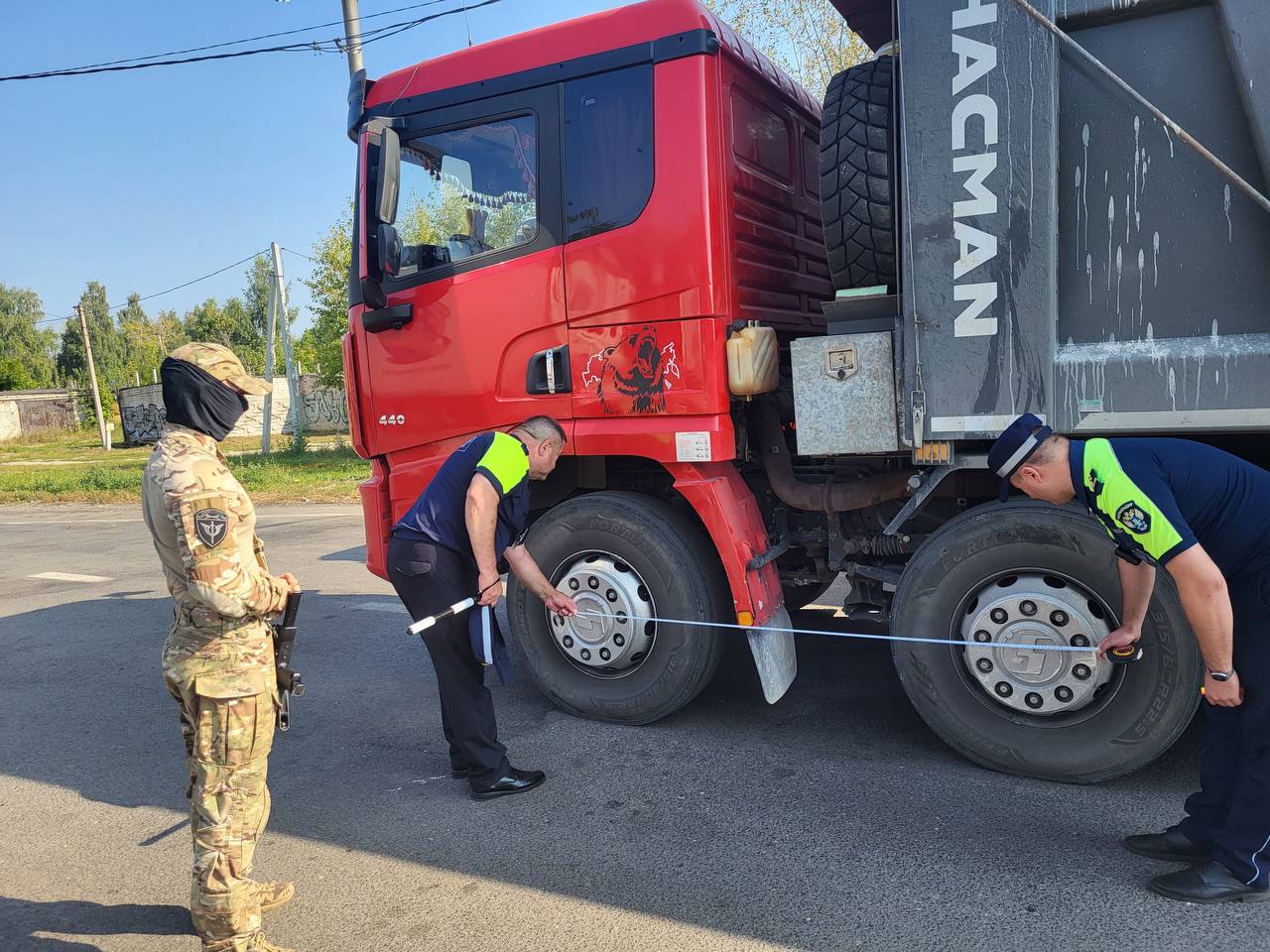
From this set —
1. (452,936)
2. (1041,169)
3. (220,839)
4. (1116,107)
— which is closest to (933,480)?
(1041,169)

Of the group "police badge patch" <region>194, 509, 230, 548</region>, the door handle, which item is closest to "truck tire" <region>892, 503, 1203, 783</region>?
the door handle

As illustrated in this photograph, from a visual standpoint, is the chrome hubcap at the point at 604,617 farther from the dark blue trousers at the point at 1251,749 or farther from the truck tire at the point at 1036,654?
the dark blue trousers at the point at 1251,749

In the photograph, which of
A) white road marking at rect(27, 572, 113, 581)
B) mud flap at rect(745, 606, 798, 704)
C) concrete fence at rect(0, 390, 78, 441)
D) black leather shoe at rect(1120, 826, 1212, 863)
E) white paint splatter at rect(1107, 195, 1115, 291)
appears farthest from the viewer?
concrete fence at rect(0, 390, 78, 441)

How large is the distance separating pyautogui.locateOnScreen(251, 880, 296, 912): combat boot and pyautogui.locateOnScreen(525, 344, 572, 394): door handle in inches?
88.3

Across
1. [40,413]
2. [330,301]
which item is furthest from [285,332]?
[40,413]

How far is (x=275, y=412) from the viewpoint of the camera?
126 feet

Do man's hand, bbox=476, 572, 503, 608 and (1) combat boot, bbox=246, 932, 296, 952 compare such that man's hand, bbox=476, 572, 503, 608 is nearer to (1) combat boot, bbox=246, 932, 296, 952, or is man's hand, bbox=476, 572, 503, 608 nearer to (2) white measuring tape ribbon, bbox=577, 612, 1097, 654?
(2) white measuring tape ribbon, bbox=577, 612, 1097, 654

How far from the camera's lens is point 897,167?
3.55m

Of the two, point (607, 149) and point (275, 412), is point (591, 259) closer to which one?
point (607, 149)

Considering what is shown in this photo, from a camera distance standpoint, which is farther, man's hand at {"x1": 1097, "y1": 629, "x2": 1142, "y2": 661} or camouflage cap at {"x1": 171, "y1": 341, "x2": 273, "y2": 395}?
man's hand at {"x1": 1097, "y1": 629, "x2": 1142, "y2": 661}

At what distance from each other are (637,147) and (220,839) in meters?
Answer: 3.05

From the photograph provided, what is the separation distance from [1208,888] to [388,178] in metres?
4.15

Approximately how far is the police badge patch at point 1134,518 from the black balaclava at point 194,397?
257 cm

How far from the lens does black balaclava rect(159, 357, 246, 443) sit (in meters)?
2.62
